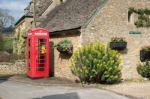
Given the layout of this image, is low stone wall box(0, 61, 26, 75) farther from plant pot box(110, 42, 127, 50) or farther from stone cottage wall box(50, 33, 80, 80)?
plant pot box(110, 42, 127, 50)

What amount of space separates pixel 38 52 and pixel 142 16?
6.31 m

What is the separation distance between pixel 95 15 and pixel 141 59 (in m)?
3.85

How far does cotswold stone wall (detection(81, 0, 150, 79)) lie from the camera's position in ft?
64.7

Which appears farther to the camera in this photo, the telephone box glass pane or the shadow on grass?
the telephone box glass pane

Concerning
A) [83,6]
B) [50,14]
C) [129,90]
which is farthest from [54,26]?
[129,90]

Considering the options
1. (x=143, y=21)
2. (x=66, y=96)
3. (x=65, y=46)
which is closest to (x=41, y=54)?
(x=65, y=46)

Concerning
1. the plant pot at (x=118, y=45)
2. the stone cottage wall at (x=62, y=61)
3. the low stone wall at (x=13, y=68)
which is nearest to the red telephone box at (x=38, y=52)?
the stone cottage wall at (x=62, y=61)

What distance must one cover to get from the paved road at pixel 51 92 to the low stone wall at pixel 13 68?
8109 mm

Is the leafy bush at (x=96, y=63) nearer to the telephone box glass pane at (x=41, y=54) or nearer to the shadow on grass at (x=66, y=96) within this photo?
the shadow on grass at (x=66, y=96)

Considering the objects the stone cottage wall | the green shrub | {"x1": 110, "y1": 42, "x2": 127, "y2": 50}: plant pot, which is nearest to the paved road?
the stone cottage wall

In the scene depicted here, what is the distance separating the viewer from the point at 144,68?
20672mm

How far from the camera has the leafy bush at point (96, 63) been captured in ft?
59.0

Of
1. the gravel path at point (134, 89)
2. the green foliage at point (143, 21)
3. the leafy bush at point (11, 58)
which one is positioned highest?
the green foliage at point (143, 21)

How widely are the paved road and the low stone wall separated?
8109 millimetres
